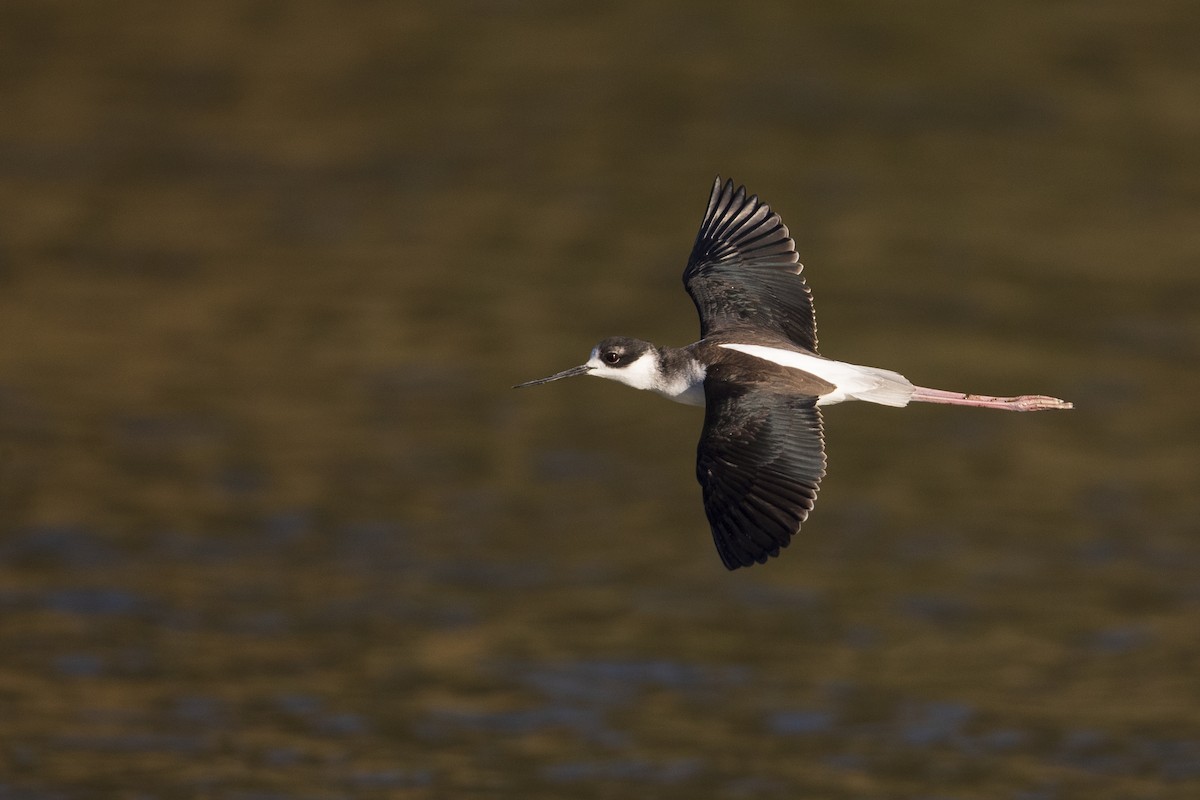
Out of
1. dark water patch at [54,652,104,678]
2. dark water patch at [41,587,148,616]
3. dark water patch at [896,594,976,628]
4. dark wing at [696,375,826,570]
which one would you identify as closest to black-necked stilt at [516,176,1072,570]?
dark wing at [696,375,826,570]

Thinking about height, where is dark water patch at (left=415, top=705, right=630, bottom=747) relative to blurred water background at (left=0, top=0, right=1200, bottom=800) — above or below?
below

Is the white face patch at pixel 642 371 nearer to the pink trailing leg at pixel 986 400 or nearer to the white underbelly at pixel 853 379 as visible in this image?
the white underbelly at pixel 853 379

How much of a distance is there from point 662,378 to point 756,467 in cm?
141

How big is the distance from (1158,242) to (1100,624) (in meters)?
8.68

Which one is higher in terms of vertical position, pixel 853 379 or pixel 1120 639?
pixel 1120 639

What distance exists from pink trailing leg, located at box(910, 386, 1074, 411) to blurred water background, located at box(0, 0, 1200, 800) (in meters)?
5.26

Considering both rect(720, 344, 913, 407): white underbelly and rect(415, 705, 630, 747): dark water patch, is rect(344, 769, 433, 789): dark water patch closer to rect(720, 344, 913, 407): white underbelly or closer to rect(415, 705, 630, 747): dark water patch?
rect(415, 705, 630, 747): dark water patch

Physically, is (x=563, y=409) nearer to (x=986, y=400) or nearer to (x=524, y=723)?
(x=524, y=723)

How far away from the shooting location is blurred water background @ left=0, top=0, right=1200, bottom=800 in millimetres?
17094

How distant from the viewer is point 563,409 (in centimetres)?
2294

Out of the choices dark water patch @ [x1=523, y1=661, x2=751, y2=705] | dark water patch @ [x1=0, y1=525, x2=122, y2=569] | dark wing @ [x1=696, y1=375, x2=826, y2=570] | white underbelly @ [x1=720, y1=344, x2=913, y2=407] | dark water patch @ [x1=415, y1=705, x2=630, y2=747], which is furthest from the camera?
dark water patch @ [x1=0, y1=525, x2=122, y2=569]

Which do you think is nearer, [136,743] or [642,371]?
[642,371]

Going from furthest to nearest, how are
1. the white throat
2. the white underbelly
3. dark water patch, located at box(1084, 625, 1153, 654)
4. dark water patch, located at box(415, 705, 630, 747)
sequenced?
1. dark water patch, located at box(1084, 625, 1153, 654)
2. dark water patch, located at box(415, 705, 630, 747)
3. the white throat
4. the white underbelly

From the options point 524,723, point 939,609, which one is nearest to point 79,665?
point 524,723
